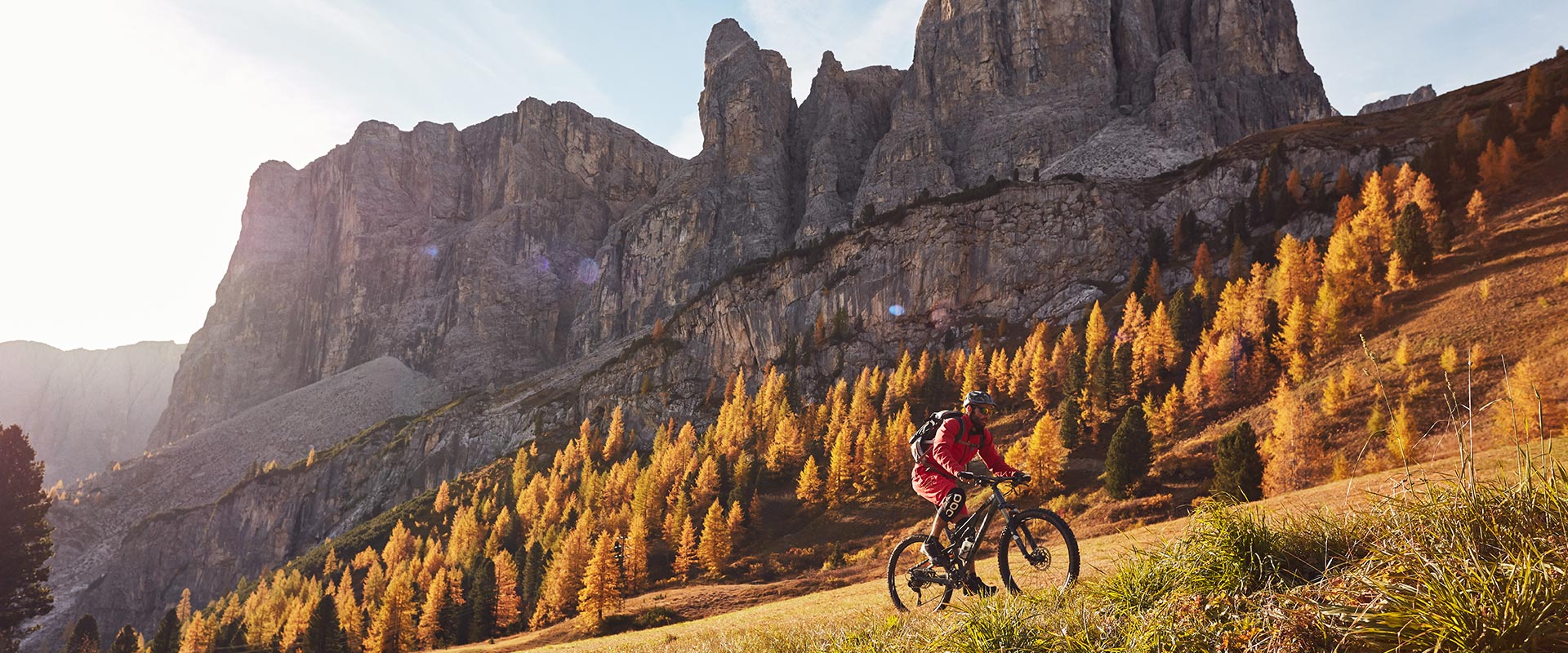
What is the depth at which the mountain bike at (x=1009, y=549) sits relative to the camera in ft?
35.1

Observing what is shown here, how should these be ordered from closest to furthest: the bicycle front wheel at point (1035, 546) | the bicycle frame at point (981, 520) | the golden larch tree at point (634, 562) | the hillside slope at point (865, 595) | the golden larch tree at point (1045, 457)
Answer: the hillside slope at point (865, 595), the bicycle front wheel at point (1035, 546), the bicycle frame at point (981, 520), the golden larch tree at point (1045, 457), the golden larch tree at point (634, 562)

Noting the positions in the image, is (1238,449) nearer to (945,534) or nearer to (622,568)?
(945,534)

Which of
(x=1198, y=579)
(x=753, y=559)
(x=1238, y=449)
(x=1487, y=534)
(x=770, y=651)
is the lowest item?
(x=753, y=559)

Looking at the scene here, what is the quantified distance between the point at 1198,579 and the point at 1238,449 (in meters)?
51.0

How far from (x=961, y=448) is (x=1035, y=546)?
1926 mm

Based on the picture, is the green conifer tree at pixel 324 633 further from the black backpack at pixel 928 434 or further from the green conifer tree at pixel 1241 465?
the black backpack at pixel 928 434

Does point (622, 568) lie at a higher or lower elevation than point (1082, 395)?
lower

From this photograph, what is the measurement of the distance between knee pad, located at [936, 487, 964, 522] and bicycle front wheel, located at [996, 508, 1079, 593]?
0.79 metres

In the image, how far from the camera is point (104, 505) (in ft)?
619

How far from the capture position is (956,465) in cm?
1106

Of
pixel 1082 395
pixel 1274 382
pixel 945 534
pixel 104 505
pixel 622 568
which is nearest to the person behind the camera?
pixel 945 534

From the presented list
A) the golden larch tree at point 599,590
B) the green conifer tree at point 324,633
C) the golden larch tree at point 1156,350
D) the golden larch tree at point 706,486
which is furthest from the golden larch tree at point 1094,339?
the green conifer tree at point 324,633

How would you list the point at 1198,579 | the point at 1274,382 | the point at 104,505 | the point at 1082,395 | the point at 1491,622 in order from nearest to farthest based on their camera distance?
the point at 1491,622 < the point at 1198,579 < the point at 1274,382 < the point at 1082,395 < the point at 104,505

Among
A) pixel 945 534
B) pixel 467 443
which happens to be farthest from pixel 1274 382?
pixel 467 443
